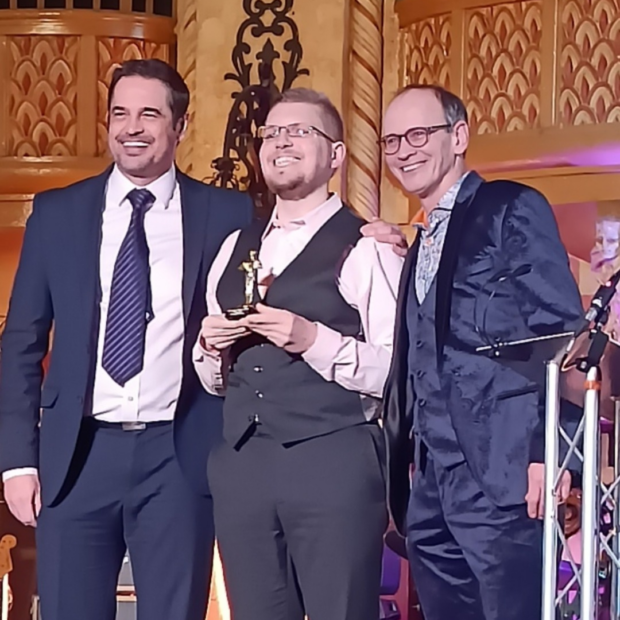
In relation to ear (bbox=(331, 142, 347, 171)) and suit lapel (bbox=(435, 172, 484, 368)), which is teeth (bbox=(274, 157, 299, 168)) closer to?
ear (bbox=(331, 142, 347, 171))

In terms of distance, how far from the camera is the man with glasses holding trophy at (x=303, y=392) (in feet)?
7.52

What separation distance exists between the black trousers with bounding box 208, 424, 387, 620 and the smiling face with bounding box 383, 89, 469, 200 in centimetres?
47

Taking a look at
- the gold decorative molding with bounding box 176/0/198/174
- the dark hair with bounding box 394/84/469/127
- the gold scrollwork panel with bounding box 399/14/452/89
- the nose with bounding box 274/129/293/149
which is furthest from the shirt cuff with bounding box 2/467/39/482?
the gold scrollwork panel with bounding box 399/14/452/89

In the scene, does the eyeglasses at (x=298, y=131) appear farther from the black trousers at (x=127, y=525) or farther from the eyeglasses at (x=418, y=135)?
the black trousers at (x=127, y=525)

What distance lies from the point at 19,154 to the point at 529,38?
2104 mm

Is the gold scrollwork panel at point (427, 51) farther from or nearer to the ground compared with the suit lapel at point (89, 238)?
farther from the ground

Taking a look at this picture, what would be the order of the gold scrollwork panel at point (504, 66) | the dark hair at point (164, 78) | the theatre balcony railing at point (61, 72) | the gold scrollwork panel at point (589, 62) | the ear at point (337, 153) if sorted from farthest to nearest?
the theatre balcony railing at point (61, 72) → the gold scrollwork panel at point (504, 66) → the gold scrollwork panel at point (589, 62) → the dark hair at point (164, 78) → the ear at point (337, 153)

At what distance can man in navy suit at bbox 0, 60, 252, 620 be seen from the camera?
7.97ft

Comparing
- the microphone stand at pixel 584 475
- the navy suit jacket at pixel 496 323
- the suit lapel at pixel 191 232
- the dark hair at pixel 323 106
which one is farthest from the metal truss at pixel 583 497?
the suit lapel at pixel 191 232

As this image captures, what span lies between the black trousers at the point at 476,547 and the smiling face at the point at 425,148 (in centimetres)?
51

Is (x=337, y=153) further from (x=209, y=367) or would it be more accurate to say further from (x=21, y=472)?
(x=21, y=472)

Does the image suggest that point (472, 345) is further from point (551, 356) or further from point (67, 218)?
point (67, 218)

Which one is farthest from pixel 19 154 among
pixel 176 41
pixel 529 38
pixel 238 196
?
pixel 238 196

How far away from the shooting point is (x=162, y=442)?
8.00 feet
